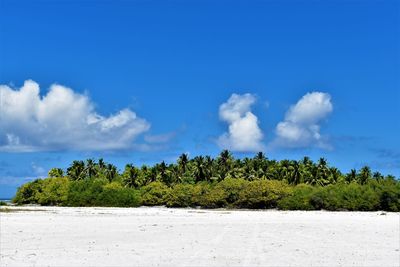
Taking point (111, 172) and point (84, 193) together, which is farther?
point (111, 172)

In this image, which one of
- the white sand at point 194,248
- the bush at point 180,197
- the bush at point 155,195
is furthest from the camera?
the bush at point 155,195

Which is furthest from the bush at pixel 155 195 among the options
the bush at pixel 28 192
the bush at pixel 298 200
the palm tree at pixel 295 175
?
the palm tree at pixel 295 175

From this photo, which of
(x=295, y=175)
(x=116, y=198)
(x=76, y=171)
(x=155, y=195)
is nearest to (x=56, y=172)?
(x=76, y=171)

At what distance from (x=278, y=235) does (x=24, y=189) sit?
81.6m

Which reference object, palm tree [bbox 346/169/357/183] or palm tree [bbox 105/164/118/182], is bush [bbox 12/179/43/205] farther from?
palm tree [bbox 346/169/357/183]

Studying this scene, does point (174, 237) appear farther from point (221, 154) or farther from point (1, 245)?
point (221, 154)

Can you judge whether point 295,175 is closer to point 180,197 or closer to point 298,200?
point 298,200

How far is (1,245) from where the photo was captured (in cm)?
2494

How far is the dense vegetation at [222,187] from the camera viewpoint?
84.8m

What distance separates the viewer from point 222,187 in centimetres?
9506

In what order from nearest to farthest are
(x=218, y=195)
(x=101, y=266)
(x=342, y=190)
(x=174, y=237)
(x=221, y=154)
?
(x=101, y=266)
(x=174, y=237)
(x=342, y=190)
(x=218, y=195)
(x=221, y=154)

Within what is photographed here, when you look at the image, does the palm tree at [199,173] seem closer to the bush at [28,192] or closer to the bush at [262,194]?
the bush at [262,194]

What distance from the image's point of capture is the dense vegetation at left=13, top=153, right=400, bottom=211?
84812mm

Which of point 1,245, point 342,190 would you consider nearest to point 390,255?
point 1,245
